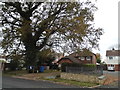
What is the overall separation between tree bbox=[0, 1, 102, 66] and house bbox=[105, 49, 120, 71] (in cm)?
3987

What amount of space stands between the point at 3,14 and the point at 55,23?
953 cm

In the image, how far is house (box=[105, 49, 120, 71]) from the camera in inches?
2588

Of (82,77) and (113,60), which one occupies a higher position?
(113,60)

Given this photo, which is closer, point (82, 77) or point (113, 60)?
point (82, 77)

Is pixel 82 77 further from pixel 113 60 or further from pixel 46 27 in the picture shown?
pixel 113 60

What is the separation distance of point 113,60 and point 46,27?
49.7 meters

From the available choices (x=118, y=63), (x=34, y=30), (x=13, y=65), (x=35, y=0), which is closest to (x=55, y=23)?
(x=34, y=30)

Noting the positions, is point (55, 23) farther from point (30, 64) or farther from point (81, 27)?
point (30, 64)

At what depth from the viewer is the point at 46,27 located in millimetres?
26750

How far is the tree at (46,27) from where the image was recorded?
25.2 m

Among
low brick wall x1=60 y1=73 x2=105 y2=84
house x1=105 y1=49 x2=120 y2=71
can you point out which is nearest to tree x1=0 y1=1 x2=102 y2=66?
low brick wall x1=60 y1=73 x2=105 y2=84

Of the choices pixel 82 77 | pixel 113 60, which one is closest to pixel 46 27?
pixel 82 77

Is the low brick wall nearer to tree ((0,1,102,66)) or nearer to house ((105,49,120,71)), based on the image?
tree ((0,1,102,66))

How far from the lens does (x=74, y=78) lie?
72.9 ft
